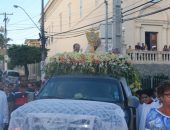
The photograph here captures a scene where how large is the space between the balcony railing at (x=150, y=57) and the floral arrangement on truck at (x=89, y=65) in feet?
68.4

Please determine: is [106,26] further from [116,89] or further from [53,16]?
[53,16]

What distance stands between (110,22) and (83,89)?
2133 cm

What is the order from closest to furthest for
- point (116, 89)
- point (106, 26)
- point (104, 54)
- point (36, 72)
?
point (116, 89)
point (104, 54)
point (106, 26)
point (36, 72)

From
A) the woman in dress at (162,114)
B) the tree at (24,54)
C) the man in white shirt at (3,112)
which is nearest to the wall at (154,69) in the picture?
the tree at (24,54)

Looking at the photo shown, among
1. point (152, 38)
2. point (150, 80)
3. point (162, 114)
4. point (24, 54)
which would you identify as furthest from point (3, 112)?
point (24, 54)

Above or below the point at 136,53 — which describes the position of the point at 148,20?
above

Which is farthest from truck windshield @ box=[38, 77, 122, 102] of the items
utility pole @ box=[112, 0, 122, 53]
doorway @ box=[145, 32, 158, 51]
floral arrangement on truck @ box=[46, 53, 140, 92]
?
doorway @ box=[145, 32, 158, 51]

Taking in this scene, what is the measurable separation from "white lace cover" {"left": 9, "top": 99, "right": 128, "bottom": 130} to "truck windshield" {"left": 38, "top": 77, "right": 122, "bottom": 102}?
2628mm

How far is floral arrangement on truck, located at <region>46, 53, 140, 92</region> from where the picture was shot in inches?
436

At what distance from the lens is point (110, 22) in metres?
30.4

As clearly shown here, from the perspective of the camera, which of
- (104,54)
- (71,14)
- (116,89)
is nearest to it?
(116,89)

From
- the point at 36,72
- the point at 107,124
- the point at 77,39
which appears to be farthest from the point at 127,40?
the point at 107,124

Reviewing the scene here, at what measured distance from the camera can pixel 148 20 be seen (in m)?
36.4

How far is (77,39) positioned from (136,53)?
15.1 meters
